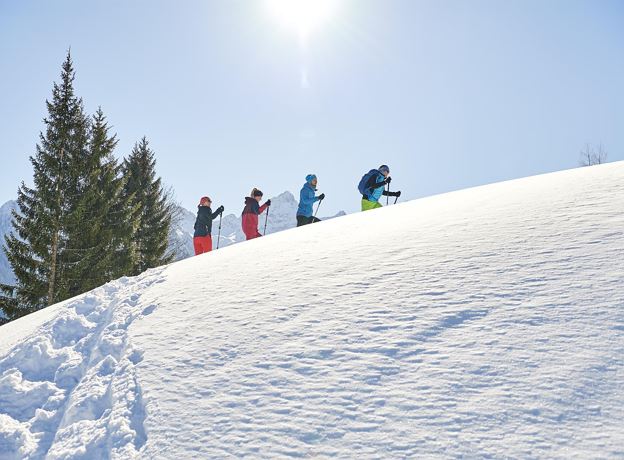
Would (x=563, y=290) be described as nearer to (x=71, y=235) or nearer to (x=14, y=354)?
(x=14, y=354)

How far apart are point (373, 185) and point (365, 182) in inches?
7.2

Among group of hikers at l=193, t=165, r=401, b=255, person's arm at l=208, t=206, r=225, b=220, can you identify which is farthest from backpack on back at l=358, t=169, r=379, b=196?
person's arm at l=208, t=206, r=225, b=220

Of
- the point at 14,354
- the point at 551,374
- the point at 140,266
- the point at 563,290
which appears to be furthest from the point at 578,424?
the point at 140,266

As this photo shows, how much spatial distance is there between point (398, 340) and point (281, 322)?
31.4 inches

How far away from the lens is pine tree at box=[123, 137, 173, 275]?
19.0m

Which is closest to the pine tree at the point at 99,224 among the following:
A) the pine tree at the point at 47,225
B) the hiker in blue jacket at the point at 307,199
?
the pine tree at the point at 47,225

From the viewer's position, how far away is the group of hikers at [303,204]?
8.59 m

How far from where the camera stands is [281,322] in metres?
2.49

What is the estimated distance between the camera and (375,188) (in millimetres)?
8609

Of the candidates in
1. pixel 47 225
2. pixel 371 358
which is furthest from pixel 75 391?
pixel 47 225

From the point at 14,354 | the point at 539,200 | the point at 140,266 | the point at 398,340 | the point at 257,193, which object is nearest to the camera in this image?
the point at 398,340

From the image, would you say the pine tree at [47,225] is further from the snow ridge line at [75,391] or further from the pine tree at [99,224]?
the snow ridge line at [75,391]

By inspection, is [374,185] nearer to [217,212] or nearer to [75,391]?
[217,212]

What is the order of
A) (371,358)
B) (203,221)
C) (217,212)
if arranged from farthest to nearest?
1. (217,212)
2. (203,221)
3. (371,358)
